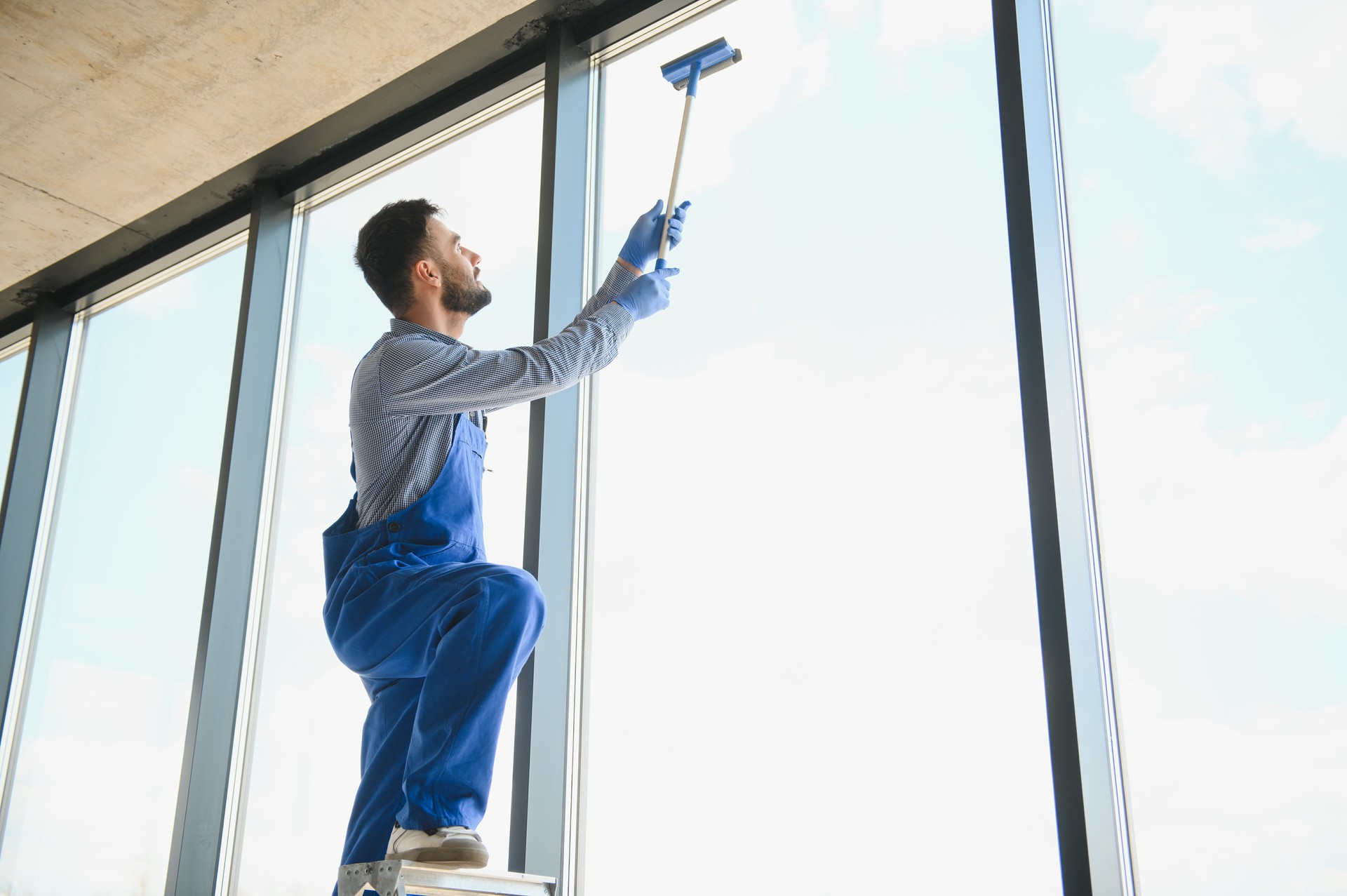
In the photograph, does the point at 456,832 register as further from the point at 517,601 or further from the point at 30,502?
the point at 30,502

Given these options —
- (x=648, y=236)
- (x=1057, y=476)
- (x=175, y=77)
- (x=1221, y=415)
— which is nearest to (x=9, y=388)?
(x=175, y=77)

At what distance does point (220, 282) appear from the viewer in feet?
13.4

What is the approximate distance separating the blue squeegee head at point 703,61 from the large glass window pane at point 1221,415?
27.3 inches

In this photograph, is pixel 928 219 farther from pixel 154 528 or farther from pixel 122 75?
pixel 154 528

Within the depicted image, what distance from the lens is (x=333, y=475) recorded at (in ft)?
11.1

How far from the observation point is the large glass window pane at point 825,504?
208 centimetres

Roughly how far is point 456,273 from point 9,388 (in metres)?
3.72

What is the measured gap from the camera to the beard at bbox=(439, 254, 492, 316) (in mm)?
2289

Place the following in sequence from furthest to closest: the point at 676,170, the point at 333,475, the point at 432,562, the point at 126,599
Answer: the point at 126,599, the point at 333,475, the point at 676,170, the point at 432,562

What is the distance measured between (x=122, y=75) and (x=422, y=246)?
4.85 feet

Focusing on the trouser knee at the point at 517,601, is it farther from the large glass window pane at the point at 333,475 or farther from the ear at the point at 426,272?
the large glass window pane at the point at 333,475

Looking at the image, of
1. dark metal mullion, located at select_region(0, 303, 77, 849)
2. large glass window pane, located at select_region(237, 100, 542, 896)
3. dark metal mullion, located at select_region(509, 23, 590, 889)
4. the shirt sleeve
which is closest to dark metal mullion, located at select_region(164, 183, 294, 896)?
large glass window pane, located at select_region(237, 100, 542, 896)

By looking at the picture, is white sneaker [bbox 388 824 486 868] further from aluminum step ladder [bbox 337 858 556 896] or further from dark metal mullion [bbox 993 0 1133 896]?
dark metal mullion [bbox 993 0 1133 896]

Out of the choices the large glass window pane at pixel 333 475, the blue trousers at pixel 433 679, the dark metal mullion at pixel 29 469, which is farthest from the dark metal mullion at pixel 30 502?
the blue trousers at pixel 433 679
